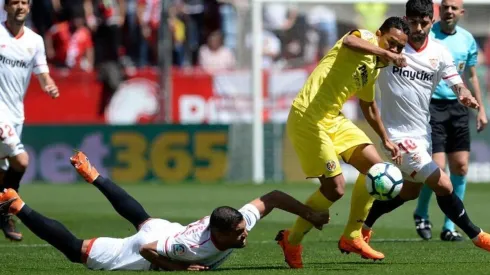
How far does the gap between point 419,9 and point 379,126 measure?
3.69ft

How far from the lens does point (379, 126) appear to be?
34.0 feet

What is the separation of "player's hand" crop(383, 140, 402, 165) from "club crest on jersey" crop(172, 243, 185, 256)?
2.33 m

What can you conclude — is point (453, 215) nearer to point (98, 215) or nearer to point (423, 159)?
point (423, 159)

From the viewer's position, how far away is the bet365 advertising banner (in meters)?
22.0

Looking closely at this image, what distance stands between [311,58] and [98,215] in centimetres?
789

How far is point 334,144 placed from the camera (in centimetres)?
1016

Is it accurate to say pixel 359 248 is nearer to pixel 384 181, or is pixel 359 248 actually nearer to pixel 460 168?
pixel 384 181

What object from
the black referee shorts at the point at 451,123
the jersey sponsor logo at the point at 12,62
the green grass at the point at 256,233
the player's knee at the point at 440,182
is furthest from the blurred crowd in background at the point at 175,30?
the player's knee at the point at 440,182

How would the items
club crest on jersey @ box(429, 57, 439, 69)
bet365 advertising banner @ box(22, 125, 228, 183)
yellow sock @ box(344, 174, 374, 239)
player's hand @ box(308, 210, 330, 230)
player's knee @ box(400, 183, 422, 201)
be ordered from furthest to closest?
1. bet365 advertising banner @ box(22, 125, 228, 183)
2. player's knee @ box(400, 183, 422, 201)
3. club crest on jersey @ box(429, 57, 439, 69)
4. yellow sock @ box(344, 174, 374, 239)
5. player's hand @ box(308, 210, 330, 230)

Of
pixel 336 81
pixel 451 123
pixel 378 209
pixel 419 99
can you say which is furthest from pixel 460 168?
pixel 336 81

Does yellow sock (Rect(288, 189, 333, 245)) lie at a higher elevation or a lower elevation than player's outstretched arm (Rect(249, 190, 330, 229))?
lower

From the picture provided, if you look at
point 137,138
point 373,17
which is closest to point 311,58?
point 373,17

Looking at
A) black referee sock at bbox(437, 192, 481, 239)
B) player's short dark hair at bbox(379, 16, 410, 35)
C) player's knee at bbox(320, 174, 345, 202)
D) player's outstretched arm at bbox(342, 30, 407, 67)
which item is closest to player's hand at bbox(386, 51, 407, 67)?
player's outstretched arm at bbox(342, 30, 407, 67)

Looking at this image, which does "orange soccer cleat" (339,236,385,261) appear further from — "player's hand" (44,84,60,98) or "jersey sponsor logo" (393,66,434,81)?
"player's hand" (44,84,60,98)
